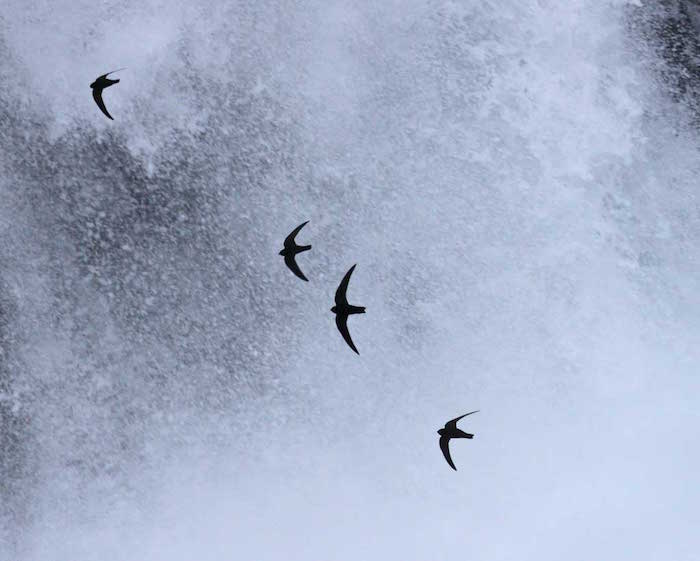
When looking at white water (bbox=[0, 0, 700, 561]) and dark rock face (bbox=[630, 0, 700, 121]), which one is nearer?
white water (bbox=[0, 0, 700, 561])

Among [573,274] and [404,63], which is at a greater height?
[404,63]

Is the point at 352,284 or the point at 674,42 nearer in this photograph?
the point at 352,284

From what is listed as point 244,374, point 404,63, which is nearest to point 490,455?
point 244,374

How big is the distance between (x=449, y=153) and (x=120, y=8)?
3.48 m

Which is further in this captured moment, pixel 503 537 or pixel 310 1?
pixel 310 1

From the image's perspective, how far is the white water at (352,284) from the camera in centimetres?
835

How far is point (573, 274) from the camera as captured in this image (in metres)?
8.71

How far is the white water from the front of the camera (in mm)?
8352

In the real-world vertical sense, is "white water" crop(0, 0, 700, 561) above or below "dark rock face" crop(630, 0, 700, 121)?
below

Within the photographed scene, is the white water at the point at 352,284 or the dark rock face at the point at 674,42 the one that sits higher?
the dark rock face at the point at 674,42

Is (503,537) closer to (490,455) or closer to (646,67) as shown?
(490,455)

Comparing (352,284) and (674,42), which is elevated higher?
(674,42)

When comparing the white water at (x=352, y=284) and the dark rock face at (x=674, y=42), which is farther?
the dark rock face at (x=674, y=42)

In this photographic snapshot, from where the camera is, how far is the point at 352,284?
8766 millimetres
